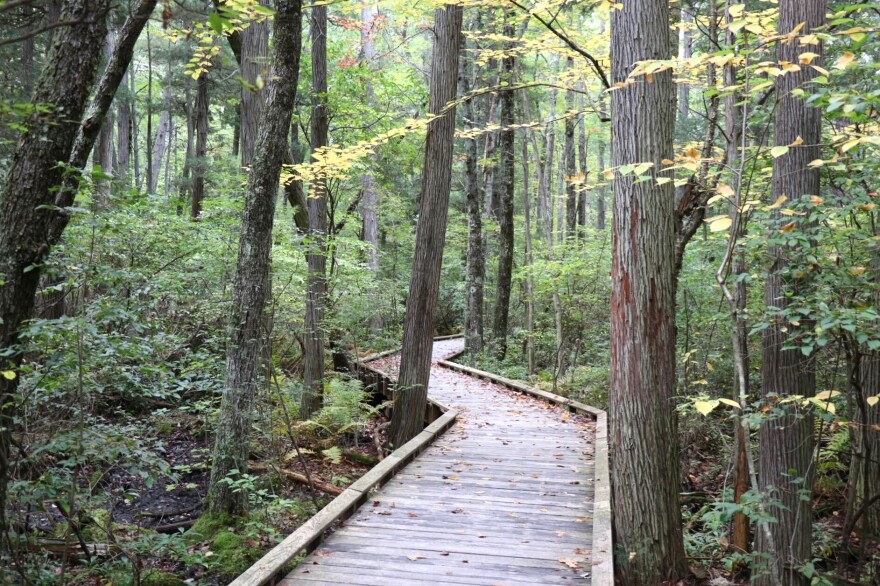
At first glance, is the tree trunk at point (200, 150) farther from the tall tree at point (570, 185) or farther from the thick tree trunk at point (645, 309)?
the thick tree trunk at point (645, 309)

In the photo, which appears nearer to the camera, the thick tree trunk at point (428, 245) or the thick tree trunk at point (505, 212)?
the thick tree trunk at point (428, 245)

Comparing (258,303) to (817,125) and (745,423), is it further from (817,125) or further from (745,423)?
(817,125)

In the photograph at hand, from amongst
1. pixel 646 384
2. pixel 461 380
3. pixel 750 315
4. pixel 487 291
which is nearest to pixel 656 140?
pixel 750 315

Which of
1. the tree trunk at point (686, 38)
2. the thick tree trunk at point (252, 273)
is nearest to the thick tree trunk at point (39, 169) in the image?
the thick tree trunk at point (252, 273)

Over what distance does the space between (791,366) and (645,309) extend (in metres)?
1.68

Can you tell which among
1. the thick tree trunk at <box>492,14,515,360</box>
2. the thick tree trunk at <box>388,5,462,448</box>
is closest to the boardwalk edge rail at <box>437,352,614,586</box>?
the thick tree trunk at <box>388,5,462,448</box>

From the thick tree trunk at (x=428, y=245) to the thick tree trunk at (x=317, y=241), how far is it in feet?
6.97

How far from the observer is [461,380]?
14.3 meters

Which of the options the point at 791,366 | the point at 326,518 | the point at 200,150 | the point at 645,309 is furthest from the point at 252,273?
the point at 200,150

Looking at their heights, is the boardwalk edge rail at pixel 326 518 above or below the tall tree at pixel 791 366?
below

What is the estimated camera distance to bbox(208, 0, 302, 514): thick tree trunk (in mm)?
6305

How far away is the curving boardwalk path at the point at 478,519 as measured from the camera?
14.8ft

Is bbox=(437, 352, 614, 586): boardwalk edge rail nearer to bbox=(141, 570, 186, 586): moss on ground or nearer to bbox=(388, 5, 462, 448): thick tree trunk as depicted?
bbox=(388, 5, 462, 448): thick tree trunk

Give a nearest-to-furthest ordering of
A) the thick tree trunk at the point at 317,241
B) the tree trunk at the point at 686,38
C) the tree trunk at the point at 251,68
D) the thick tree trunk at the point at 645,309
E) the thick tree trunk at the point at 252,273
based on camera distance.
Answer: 1. the thick tree trunk at the point at 645,309
2. the thick tree trunk at the point at 252,273
3. the tree trunk at the point at 251,68
4. the tree trunk at the point at 686,38
5. the thick tree trunk at the point at 317,241
